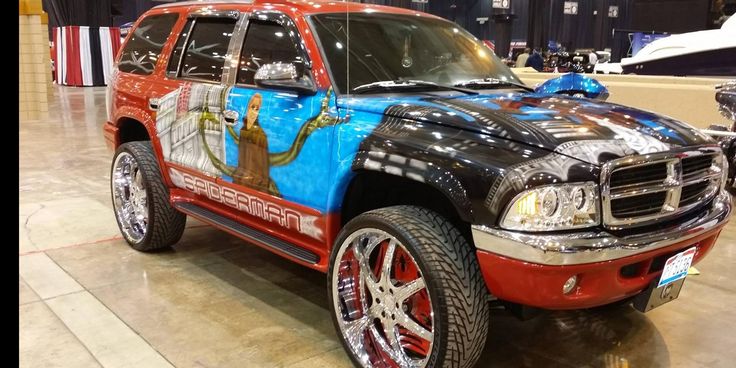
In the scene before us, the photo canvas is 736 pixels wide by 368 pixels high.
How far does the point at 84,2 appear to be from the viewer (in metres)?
23.0

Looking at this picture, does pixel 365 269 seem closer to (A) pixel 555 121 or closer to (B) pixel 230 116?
(A) pixel 555 121

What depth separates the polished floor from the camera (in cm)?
297

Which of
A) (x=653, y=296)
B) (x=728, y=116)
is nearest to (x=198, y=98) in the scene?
(x=653, y=296)

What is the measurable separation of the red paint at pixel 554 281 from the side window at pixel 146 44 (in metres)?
2.92

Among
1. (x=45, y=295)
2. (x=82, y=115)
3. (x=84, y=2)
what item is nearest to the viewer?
(x=45, y=295)

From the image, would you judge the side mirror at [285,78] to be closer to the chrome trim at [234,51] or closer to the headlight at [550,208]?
the chrome trim at [234,51]

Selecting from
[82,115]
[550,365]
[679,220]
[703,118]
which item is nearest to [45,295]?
[550,365]

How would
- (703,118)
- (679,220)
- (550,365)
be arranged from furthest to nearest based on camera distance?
(703,118) → (550,365) → (679,220)

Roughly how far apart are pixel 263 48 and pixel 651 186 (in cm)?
208

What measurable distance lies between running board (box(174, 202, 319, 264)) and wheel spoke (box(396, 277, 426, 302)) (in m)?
0.58

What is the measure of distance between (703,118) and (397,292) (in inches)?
242

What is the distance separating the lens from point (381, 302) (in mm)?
2734
